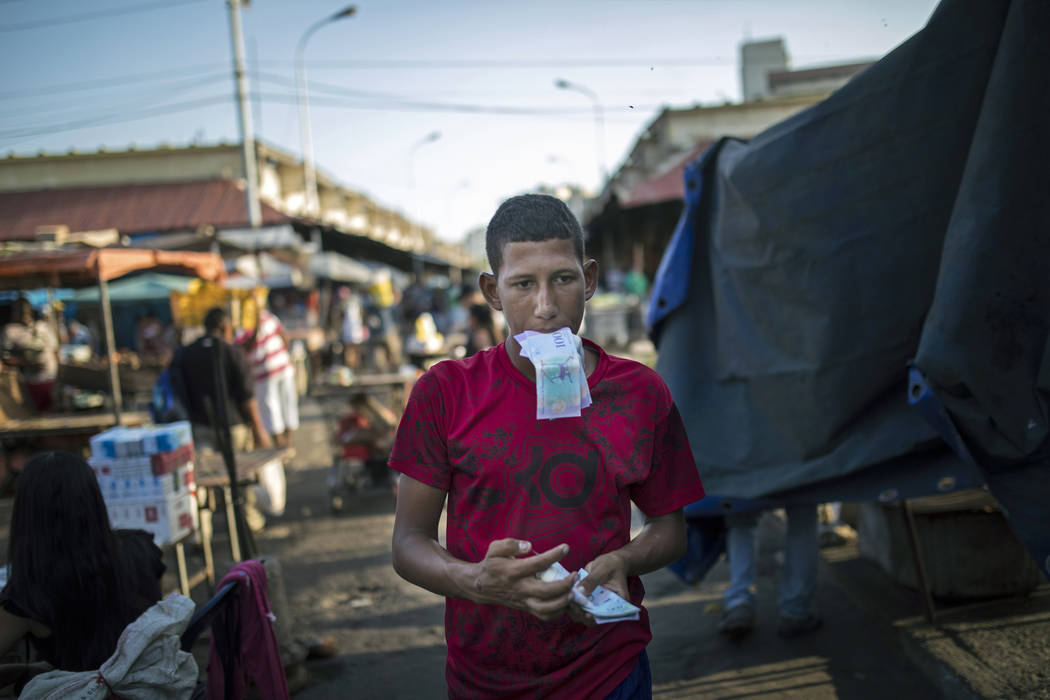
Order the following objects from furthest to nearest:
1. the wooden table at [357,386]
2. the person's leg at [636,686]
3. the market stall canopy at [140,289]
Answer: the market stall canopy at [140,289] < the wooden table at [357,386] < the person's leg at [636,686]

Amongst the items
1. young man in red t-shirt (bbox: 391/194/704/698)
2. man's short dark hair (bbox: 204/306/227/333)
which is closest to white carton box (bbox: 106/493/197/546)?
man's short dark hair (bbox: 204/306/227/333)

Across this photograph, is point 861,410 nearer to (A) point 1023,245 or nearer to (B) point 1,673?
(A) point 1023,245

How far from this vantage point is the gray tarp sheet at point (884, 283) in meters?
2.61

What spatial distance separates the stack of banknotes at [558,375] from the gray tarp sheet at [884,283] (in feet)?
5.47

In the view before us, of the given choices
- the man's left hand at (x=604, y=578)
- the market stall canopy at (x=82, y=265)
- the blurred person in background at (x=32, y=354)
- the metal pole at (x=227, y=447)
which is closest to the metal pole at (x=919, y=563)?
the man's left hand at (x=604, y=578)

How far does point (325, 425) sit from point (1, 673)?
1143 cm

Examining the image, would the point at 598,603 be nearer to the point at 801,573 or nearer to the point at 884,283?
the point at 884,283

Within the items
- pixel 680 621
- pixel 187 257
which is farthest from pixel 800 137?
pixel 187 257

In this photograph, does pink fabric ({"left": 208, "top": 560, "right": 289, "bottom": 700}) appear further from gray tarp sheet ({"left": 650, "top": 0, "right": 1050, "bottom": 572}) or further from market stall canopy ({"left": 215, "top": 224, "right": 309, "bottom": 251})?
market stall canopy ({"left": 215, "top": 224, "right": 309, "bottom": 251})

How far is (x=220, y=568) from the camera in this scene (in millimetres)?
4359

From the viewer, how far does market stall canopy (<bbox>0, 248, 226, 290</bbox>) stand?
7.79 metres

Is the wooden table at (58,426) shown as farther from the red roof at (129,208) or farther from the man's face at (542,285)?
the red roof at (129,208)

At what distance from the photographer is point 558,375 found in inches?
64.6

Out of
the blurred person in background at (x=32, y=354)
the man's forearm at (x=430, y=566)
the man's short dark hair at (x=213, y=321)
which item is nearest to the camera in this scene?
the man's forearm at (x=430, y=566)
